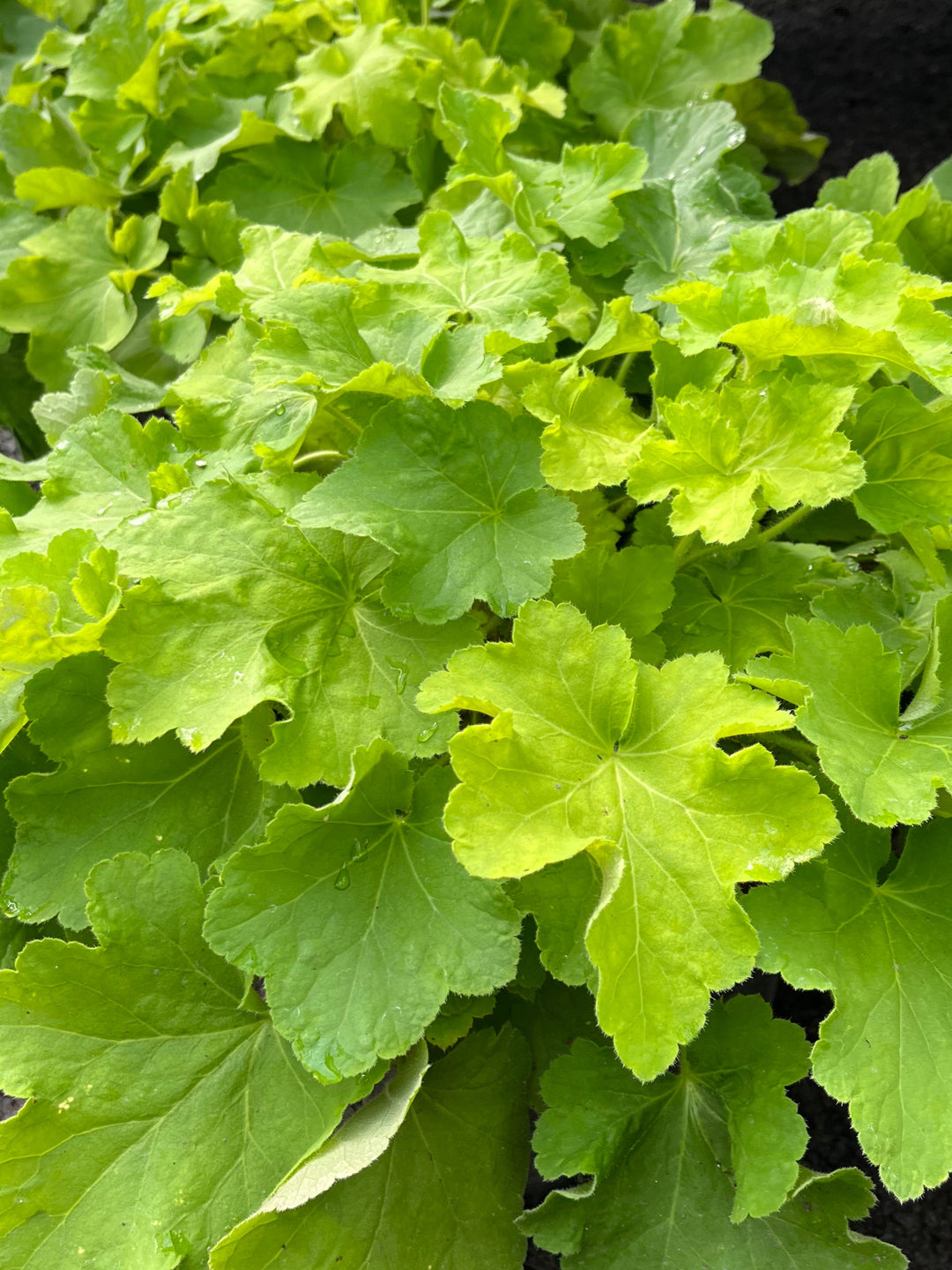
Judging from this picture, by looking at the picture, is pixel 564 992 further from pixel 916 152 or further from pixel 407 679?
pixel 916 152

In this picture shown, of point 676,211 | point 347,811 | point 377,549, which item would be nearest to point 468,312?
point 377,549

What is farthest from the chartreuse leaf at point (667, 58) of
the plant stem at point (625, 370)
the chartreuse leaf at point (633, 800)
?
the chartreuse leaf at point (633, 800)

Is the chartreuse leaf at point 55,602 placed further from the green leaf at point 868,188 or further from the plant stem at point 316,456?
the green leaf at point 868,188

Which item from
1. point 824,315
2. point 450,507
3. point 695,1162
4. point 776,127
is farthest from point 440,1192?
point 776,127

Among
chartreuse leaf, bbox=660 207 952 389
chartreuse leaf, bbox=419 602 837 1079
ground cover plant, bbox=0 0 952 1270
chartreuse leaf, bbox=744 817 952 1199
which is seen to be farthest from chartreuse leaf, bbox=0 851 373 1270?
chartreuse leaf, bbox=660 207 952 389

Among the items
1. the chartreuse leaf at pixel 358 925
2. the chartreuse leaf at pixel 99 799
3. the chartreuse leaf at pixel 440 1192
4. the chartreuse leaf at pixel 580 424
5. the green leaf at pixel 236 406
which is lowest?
the chartreuse leaf at pixel 440 1192

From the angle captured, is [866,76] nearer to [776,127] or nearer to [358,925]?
[776,127]

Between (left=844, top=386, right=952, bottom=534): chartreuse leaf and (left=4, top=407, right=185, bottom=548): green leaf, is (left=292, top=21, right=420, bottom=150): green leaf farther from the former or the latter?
(left=844, top=386, right=952, bottom=534): chartreuse leaf
